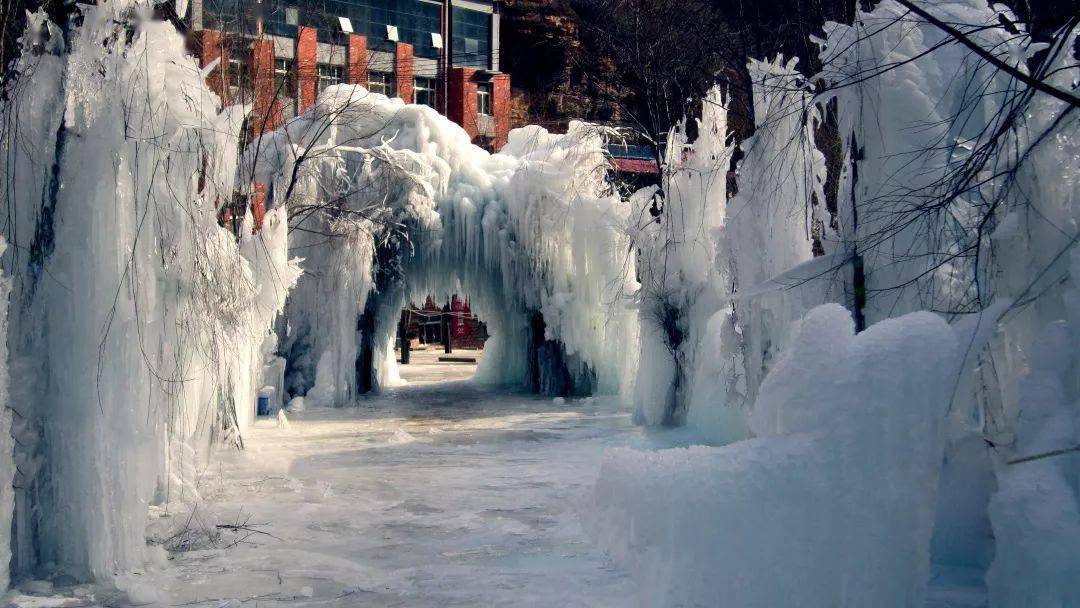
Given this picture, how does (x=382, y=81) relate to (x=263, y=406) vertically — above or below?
above

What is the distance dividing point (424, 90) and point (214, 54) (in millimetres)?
17995

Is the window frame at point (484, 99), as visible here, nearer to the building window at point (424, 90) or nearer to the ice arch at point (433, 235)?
the building window at point (424, 90)

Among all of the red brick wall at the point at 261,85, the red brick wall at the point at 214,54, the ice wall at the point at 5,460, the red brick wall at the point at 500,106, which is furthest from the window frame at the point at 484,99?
the ice wall at the point at 5,460

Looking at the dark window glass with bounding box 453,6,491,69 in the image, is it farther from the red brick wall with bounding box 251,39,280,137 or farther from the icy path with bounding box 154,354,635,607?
the icy path with bounding box 154,354,635,607

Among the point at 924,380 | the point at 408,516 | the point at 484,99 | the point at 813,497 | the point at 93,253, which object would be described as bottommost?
the point at 408,516

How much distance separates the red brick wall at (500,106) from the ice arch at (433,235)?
13.4 m

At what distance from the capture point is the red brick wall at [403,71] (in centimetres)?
2982

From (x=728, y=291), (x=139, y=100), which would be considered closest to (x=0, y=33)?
(x=139, y=100)

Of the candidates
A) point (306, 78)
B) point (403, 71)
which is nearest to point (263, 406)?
point (306, 78)

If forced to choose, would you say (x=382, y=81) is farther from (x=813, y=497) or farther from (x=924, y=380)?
(x=813, y=497)

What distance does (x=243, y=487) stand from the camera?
31.8 ft

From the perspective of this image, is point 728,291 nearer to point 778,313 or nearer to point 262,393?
point 778,313

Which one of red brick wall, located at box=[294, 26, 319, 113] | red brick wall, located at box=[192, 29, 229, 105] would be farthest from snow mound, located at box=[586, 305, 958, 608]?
red brick wall, located at box=[294, 26, 319, 113]

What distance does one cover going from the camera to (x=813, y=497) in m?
4.55
